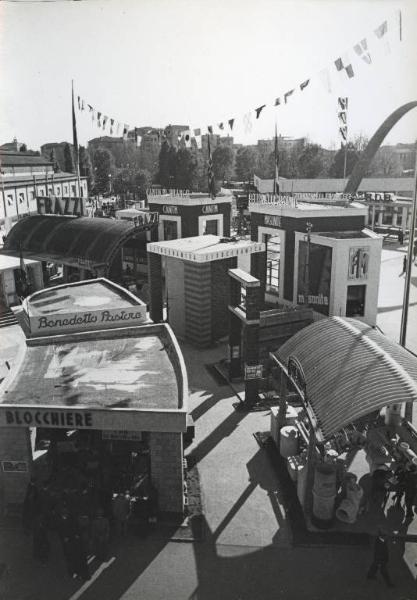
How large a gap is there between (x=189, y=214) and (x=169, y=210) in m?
1.68

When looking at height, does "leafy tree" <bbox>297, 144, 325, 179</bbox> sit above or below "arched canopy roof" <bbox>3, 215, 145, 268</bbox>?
above

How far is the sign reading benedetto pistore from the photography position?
16859 mm

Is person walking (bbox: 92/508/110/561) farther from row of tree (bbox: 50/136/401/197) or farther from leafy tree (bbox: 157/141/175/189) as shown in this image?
leafy tree (bbox: 157/141/175/189)

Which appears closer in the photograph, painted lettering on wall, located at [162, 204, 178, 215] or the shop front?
the shop front

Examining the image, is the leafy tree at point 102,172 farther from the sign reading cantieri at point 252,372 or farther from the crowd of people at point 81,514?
the crowd of people at point 81,514

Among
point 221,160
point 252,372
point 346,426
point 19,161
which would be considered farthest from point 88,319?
point 221,160

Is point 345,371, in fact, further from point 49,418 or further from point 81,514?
point 49,418

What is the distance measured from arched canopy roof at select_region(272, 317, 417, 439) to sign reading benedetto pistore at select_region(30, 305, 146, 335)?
19.0ft

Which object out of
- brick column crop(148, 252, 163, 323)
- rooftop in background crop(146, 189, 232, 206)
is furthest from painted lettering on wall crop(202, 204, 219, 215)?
brick column crop(148, 252, 163, 323)

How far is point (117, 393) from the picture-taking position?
1260cm

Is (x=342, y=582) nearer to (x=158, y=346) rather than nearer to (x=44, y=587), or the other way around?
(x=44, y=587)

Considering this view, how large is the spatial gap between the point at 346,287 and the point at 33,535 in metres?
17.0

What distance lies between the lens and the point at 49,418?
38.3 ft

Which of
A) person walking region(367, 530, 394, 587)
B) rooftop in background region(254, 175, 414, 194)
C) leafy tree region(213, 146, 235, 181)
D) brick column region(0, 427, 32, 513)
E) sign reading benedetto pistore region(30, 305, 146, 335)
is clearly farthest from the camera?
leafy tree region(213, 146, 235, 181)
